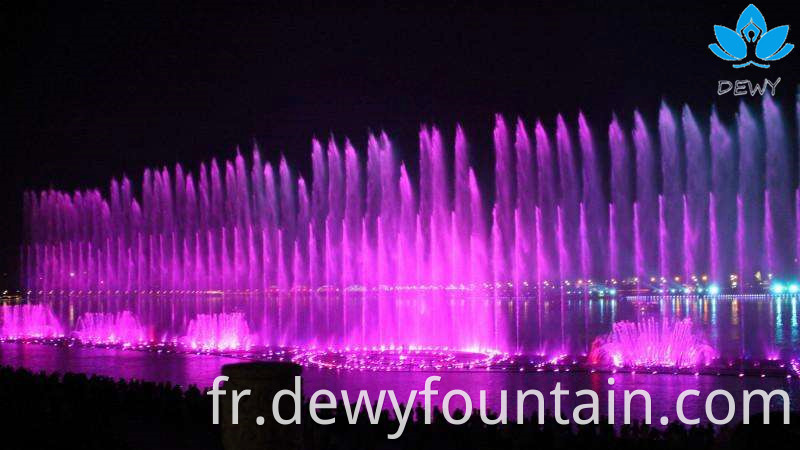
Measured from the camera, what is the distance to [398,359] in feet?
60.7

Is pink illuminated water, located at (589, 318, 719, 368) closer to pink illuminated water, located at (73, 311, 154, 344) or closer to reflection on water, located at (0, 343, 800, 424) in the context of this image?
reflection on water, located at (0, 343, 800, 424)

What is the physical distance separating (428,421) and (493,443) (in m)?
1.05

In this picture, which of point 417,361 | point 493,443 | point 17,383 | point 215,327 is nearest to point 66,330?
point 215,327

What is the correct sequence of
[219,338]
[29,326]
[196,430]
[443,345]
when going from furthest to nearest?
[29,326] < [219,338] < [443,345] < [196,430]

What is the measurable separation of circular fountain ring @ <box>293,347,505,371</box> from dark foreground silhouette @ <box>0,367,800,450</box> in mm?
7216

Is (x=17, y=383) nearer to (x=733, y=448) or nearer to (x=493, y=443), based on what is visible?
(x=493, y=443)

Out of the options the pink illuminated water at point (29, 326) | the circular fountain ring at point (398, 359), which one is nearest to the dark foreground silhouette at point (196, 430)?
the circular fountain ring at point (398, 359)

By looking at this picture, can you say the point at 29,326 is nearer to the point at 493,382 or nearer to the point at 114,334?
the point at 114,334

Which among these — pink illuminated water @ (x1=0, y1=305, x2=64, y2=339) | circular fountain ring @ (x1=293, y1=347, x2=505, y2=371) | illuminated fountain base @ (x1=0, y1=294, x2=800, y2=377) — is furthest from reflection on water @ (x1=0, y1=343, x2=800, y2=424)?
pink illuminated water @ (x1=0, y1=305, x2=64, y2=339)

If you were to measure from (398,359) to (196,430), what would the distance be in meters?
9.91

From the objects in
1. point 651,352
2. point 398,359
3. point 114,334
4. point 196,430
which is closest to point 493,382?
point 398,359

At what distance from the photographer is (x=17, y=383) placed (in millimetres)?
11047

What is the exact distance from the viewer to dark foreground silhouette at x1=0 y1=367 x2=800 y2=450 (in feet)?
22.5

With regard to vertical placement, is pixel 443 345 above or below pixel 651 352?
below
